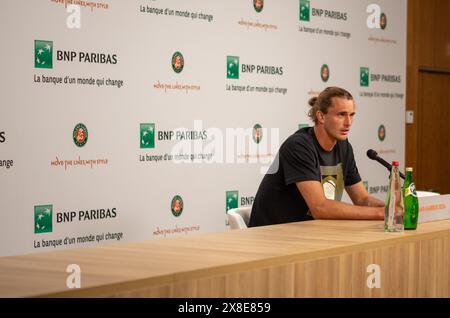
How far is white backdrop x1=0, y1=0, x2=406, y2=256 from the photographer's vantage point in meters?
3.96

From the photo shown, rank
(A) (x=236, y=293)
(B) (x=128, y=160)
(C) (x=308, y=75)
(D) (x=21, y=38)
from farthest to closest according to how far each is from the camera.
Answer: (C) (x=308, y=75) → (B) (x=128, y=160) → (D) (x=21, y=38) → (A) (x=236, y=293)

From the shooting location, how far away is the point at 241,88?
5.14 meters

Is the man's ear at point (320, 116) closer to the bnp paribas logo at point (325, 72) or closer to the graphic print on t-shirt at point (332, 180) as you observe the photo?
the graphic print on t-shirt at point (332, 180)

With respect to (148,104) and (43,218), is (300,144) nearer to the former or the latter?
(148,104)

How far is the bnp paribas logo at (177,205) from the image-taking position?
15.5 ft

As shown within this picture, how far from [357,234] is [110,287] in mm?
1268

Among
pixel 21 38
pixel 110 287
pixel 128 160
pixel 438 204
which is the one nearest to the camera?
pixel 110 287

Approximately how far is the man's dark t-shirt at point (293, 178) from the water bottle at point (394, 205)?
22.4 inches

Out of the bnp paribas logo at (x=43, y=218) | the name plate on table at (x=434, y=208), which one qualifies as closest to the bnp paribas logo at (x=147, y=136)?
the bnp paribas logo at (x=43, y=218)

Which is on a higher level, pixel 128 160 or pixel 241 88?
pixel 241 88

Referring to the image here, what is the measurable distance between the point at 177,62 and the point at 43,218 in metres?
1.32

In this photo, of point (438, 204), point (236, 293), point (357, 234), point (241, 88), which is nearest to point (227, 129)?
point (241, 88)

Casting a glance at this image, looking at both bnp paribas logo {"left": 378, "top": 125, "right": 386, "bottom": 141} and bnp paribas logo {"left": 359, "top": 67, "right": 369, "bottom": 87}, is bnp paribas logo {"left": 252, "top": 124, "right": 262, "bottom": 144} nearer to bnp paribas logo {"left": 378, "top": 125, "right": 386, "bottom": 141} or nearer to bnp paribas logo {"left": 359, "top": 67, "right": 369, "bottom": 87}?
bnp paribas logo {"left": 359, "top": 67, "right": 369, "bottom": 87}

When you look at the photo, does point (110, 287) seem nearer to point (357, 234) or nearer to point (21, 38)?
point (357, 234)
